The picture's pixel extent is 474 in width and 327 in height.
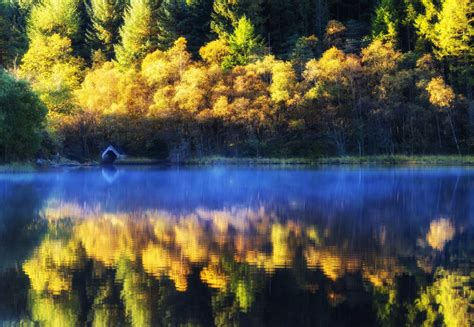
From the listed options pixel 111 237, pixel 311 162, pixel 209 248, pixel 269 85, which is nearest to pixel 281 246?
pixel 209 248

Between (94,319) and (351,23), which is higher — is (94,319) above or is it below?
below

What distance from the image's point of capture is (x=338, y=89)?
191 feet

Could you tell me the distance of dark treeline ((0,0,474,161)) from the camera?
56.6 meters

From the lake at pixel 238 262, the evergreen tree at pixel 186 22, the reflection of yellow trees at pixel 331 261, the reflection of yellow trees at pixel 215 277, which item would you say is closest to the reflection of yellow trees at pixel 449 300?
the lake at pixel 238 262

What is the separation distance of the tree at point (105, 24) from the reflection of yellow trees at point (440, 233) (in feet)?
210

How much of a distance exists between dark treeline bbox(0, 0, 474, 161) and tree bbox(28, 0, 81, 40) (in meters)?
8.27

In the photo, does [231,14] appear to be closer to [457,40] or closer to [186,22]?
[186,22]

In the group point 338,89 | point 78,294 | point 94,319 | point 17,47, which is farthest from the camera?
point 17,47

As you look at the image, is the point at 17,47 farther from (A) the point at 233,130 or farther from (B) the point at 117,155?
(A) the point at 233,130

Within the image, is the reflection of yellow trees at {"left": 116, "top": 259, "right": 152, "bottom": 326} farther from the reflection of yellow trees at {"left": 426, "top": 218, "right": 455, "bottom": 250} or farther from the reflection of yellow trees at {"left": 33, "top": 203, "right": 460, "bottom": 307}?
the reflection of yellow trees at {"left": 426, "top": 218, "right": 455, "bottom": 250}

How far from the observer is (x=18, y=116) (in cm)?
4541

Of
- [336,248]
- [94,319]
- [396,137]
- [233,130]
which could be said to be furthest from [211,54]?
[94,319]

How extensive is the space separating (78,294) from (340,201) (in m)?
15.8

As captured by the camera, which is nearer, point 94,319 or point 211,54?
point 94,319
